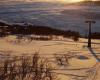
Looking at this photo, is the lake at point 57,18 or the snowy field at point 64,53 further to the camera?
the lake at point 57,18

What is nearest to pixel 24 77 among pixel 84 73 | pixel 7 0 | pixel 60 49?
pixel 84 73

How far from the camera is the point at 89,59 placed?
943cm

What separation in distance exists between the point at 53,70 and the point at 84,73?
2.43ft

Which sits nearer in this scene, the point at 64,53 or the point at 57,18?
the point at 64,53

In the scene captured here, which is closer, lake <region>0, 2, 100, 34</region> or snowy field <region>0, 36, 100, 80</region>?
snowy field <region>0, 36, 100, 80</region>

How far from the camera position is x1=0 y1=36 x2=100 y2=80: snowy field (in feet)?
24.6

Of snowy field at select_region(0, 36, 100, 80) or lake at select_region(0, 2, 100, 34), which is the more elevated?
snowy field at select_region(0, 36, 100, 80)

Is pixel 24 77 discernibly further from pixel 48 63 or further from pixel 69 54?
pixel 69 54

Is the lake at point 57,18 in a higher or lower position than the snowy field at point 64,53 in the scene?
lower

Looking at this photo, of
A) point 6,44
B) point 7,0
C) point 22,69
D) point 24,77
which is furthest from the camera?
point 7,0

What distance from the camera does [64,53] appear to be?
10219mm

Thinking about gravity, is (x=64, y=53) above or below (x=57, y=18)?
above

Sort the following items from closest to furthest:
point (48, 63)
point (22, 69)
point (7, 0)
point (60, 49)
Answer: point (22, 69) → point (48, 63) → point (60, 49) → point (7, 0)

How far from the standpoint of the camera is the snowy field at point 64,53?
7.49 m
